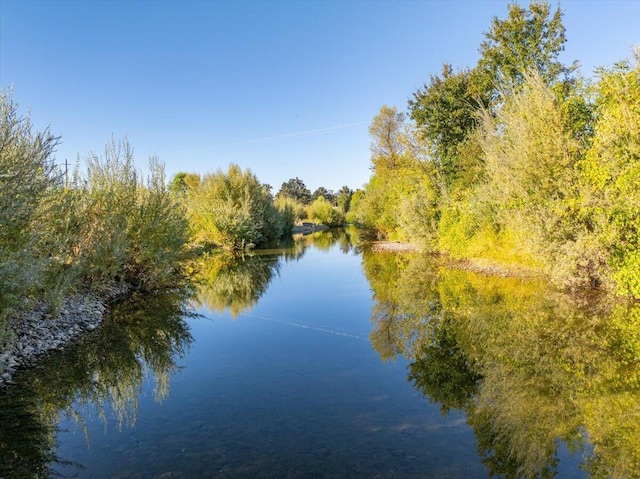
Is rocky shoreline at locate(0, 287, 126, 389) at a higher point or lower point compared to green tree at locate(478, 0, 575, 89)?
lower

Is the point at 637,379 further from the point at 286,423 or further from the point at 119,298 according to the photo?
the point at 119,298

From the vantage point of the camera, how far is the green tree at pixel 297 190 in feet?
396

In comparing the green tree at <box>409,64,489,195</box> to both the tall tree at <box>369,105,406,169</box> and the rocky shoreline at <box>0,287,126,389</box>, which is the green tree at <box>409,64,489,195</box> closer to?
the tall tree at <box>369,105,406,169</box>

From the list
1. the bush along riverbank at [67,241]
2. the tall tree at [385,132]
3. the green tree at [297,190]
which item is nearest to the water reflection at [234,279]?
the bush along riverbank at [67,241]

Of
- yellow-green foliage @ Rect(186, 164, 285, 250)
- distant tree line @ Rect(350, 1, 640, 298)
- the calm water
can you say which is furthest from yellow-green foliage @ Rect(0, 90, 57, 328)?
yellow-green foliage @ Rect(186, 164, 285, 250)

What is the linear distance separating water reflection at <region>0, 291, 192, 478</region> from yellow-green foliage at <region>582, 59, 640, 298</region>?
10950 mm

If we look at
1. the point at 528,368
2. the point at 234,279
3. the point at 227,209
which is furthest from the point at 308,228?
the point at 528,368

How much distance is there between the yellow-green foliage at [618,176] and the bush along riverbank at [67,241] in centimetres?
1244

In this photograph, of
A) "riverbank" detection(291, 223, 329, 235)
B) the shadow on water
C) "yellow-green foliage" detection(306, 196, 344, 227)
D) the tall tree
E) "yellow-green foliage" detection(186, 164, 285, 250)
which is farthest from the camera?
"yellow-green foliage" detection(306, 196, 344, 227)

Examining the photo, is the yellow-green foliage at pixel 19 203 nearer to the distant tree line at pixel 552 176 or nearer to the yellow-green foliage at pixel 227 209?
the distant tree line at pixel 552 176

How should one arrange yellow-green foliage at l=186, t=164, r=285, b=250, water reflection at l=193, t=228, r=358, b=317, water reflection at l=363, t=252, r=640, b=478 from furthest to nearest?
yellow-green foliage at l=186, t=164, r=285, b=250 < water reflection at l=193, t=228, r=358, b=317 < water reflection at l=363, t=252, r=640, b=478

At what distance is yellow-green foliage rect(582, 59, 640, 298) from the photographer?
9406 millimetres

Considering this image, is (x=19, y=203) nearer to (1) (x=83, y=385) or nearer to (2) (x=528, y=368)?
(1) (x=83, y=385)

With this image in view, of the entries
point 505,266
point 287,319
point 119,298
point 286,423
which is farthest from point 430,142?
point 286,423
